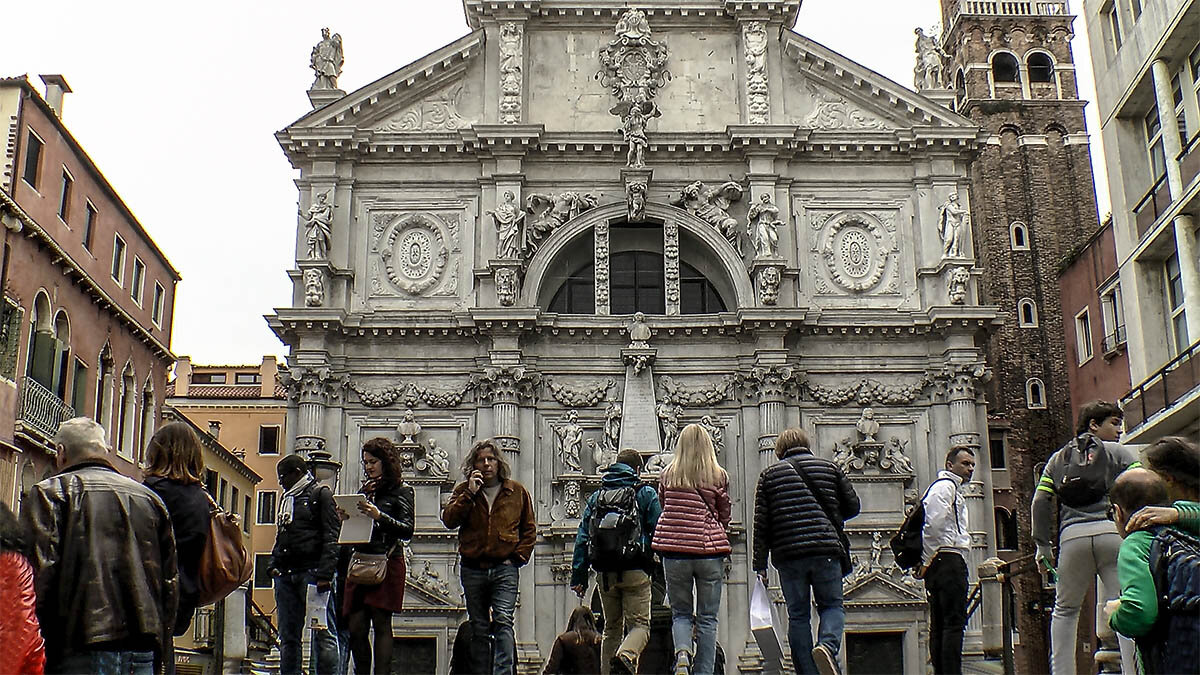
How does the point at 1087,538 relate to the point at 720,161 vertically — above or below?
below

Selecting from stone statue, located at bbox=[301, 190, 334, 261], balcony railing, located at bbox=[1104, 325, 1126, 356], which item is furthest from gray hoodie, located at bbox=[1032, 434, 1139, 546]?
balcony railing, located at bbox=[1104, 325, 1126, 356]

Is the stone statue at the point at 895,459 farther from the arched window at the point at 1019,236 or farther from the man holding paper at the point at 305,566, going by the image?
the man holding paper at the point at 305,566

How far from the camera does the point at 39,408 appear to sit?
2511 centimetres

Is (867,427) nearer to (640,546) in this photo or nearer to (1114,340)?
(1114,340)

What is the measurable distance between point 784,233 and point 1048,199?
1822 centimetres

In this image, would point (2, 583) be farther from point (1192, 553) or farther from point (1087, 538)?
point (1087, 538)

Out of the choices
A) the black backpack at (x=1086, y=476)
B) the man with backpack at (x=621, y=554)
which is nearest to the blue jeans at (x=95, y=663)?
the man with backpack at (x=621, y=554)

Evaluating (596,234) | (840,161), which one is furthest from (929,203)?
(596,234)

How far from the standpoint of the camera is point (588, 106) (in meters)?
28.8

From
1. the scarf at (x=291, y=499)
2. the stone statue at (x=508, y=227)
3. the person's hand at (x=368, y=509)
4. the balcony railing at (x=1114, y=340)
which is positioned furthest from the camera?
the balcony railing at (x=1114, y=340)

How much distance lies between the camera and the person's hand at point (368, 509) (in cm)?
1019

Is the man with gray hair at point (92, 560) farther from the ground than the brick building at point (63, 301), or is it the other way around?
the brick building at point (63, 301)

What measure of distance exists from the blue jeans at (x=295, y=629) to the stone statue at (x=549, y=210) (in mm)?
17186

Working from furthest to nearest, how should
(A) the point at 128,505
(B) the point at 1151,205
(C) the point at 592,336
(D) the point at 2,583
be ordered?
(C) the point at 592,336 → (B) the point at 1151,205 → (A) the point at 128,505 → (D) the point at 2,583
